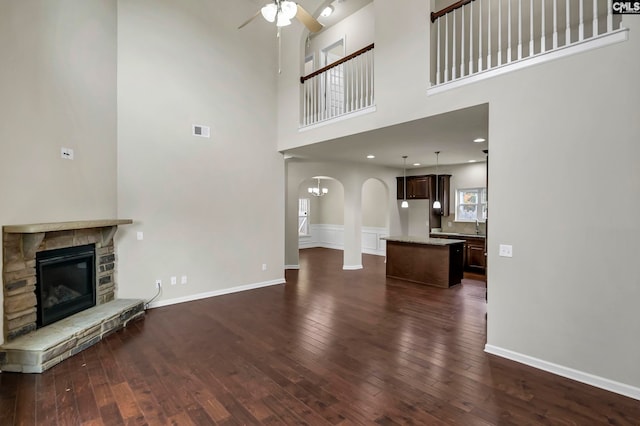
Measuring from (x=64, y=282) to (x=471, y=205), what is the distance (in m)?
8.35

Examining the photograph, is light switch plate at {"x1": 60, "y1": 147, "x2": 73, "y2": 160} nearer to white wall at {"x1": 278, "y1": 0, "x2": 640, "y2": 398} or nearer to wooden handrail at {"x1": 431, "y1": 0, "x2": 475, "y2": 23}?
white wall at {"x1": 278, "y1": 0, "x2": 640, "y2": 398}

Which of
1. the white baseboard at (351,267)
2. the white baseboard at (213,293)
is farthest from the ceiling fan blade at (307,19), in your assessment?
the white baseboard at (351,267)

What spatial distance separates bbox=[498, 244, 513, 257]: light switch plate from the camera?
128 inches

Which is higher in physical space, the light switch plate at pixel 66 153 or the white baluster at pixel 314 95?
the white baluster at pixel 314 95

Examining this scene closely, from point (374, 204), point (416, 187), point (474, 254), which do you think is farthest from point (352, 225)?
point (374, 204)

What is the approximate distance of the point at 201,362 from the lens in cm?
318

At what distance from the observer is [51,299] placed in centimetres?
364

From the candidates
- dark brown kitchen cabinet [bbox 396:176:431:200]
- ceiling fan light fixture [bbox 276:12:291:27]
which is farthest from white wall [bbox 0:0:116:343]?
dark brown kitchen cabinet [bbox 396:176:431:200]

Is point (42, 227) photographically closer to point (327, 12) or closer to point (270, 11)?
point (270, 11)

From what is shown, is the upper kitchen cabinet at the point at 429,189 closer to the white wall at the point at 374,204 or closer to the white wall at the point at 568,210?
the white wall at the point at 374,204

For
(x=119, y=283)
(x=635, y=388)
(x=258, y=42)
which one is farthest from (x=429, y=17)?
(x=119, y=283)

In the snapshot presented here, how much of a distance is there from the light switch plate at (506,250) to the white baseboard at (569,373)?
99 cm

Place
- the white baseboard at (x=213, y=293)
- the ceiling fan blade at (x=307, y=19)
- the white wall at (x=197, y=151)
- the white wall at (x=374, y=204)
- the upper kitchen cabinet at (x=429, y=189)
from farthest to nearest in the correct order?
the white wall at (x=374, y=204) < the upper kitchen cabinet at (x=429, y=189) < the white baseboard at (x=213, y=293) < the white wall at (x=197, y=151) < the ceiling fan blade at (x=307, y=19)

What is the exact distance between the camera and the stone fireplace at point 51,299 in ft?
9.96
